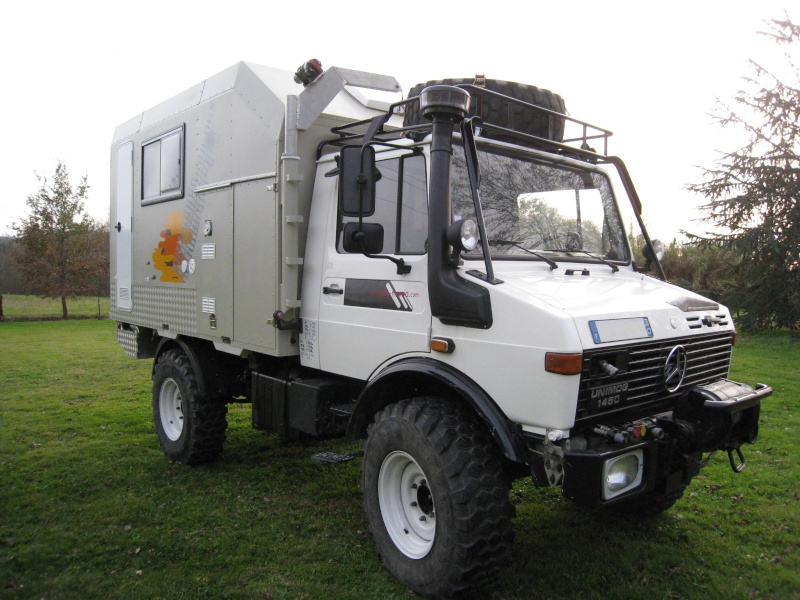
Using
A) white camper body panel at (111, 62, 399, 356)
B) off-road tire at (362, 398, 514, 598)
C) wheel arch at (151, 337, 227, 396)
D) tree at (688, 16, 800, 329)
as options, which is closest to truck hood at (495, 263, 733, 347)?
off-road tire at (362, 398, 514, 598)

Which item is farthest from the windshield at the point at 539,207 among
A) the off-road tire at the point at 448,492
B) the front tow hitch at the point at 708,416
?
the front tow hitch at the point at 708,416

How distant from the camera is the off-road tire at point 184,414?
18.5ft

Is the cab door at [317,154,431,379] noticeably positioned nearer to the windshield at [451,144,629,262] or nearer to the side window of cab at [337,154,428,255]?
the side window of cab at [337,154,428,255]

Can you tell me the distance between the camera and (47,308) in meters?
28.3

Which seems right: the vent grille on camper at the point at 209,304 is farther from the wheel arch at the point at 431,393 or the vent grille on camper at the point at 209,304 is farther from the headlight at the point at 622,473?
the headlight at the point at 622,473

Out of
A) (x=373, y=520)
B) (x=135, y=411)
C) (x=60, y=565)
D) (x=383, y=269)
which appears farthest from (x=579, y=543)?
(x=135, y=411)

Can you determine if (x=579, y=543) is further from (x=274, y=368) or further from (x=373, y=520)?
(x=274, y=368)

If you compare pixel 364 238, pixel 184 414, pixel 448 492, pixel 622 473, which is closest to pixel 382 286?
pixel 364 238

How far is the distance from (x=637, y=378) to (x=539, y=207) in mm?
1407

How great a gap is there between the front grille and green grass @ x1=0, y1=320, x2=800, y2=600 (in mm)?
1225

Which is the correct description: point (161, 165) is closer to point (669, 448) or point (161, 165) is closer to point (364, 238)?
point (364, 238)

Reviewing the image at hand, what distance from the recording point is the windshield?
385 centimetres

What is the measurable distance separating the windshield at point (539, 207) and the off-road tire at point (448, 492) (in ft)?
3.40

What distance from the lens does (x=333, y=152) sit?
4.50 meters
